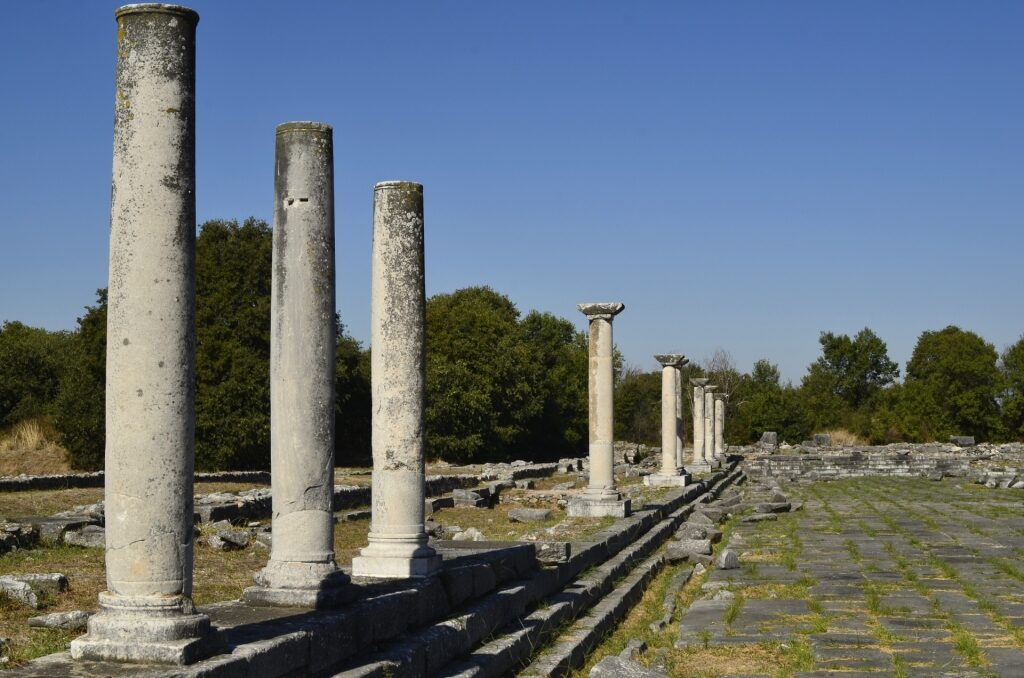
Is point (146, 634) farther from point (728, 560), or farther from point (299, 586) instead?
point (728, 560)

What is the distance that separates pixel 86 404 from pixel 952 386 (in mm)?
60980

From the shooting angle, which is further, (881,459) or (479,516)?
(881,459)

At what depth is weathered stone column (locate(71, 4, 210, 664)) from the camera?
20.1 ft

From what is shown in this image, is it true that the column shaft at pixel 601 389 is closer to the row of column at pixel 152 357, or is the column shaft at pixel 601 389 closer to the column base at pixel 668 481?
the column base at pixel 668 481

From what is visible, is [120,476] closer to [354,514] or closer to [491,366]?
[354,514]

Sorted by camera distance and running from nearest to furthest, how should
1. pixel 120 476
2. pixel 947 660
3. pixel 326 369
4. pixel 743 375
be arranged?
pixel 120 476 < pixel 326 369 < pixel 947 660 < pixel 743 375

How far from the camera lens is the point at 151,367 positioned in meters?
6.18

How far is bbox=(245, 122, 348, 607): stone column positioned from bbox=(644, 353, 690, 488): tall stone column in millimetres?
19874

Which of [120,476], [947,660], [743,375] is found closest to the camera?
[120,476]

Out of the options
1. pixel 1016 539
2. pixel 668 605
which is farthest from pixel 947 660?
pixel 1016 539

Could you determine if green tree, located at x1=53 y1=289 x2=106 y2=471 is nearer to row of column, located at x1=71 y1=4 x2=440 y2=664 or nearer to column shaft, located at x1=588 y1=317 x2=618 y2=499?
column shaft, located at x1=588 y1=317 x2=618 y2=499

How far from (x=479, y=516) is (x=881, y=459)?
3097 centimetres

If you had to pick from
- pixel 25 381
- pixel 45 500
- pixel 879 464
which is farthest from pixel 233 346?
pixel 879 464

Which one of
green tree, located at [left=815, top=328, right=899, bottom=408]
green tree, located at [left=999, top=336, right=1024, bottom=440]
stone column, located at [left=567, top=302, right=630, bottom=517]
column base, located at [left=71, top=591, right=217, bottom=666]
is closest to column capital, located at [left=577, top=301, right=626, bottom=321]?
stone column, located at [left=567, top=302, right=630, bottom=517]
